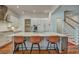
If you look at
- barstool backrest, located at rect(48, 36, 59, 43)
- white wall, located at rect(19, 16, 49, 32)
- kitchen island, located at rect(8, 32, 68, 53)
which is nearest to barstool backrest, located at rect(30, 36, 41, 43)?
kitchen island, located at rect(8, 32, 68, 53)

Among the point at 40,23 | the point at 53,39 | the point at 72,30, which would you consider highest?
the point at 40,23

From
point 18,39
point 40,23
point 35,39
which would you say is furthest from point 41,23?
point 18,39

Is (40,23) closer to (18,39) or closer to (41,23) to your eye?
(41,23)

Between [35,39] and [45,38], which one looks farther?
[45,38]

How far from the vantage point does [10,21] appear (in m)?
4.10

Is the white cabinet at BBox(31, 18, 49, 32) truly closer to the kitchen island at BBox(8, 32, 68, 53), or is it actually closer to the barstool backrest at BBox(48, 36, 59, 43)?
the kitchen island at BBox(8, 32, 68, 53)

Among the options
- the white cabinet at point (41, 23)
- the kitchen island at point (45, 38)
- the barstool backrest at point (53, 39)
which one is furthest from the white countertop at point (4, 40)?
the barstool backrest at point (53, 39)

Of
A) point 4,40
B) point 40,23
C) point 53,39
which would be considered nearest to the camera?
point 4,40

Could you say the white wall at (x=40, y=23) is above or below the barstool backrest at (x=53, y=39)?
above

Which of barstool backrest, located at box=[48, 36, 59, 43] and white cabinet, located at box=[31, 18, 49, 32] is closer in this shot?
white cabinet, located at box=[31, 18, 49, 32]

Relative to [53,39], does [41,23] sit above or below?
above

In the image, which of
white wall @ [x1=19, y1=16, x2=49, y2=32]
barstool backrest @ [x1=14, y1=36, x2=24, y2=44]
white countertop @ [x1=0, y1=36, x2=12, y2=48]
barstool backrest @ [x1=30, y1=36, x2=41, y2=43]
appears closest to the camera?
white countertop @ [x1=0, y1=36, x2=12, y2=48]

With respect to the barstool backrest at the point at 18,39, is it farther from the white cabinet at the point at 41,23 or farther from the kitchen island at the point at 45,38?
the white cabinet at the point at 41,23
